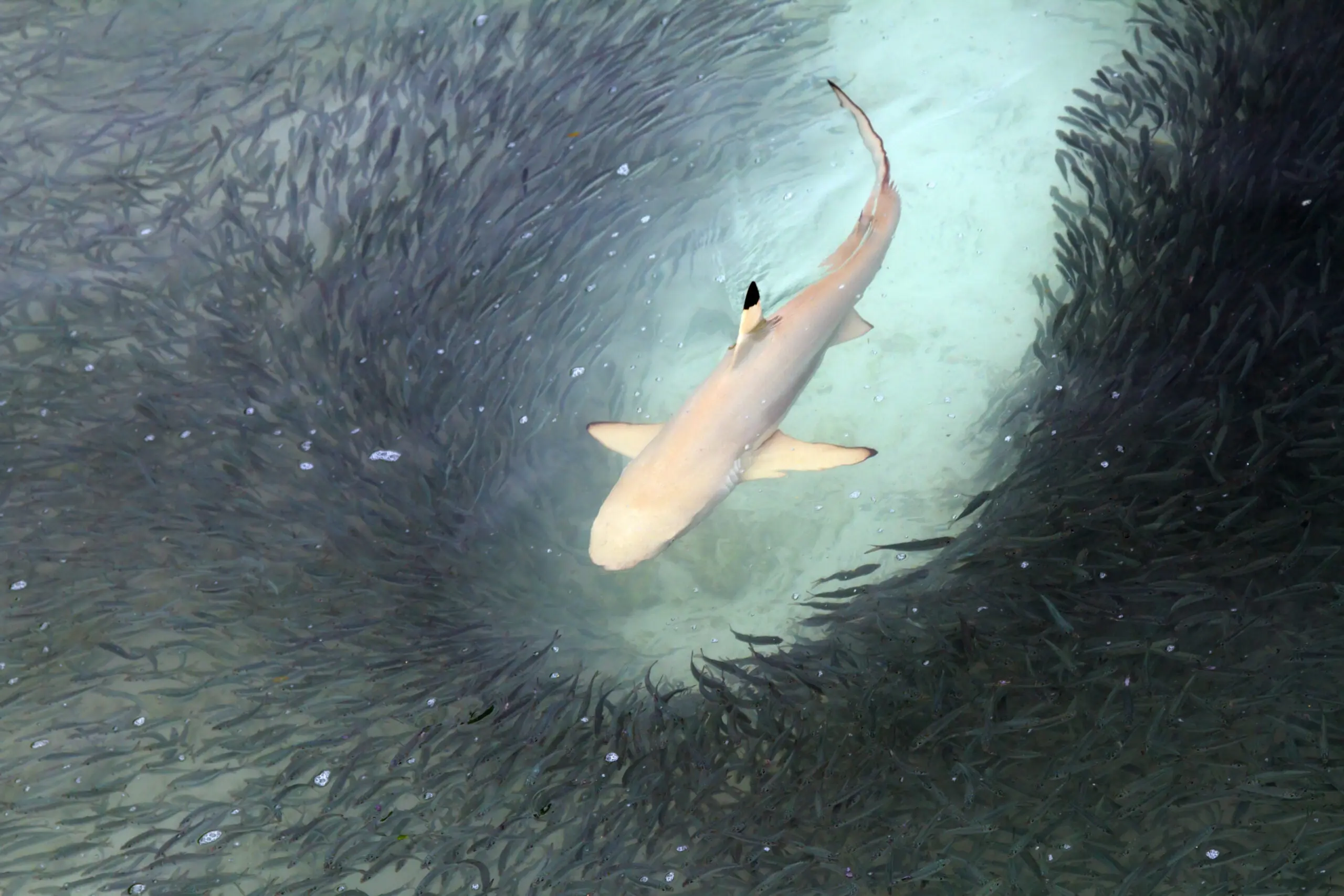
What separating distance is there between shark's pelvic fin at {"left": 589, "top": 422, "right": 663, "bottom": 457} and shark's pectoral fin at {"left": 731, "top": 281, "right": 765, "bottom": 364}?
1.36ft

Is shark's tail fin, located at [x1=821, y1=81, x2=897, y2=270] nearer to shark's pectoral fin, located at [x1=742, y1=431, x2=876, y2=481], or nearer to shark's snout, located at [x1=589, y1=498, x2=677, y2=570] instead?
shark's pectoral fin, located at [x1=742, y1=431, x2=876, y2=481]

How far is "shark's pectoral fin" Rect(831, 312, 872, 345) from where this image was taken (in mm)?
2525

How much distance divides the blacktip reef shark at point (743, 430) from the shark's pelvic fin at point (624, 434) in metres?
0.15

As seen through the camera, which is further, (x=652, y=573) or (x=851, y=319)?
(x=652, y=573)

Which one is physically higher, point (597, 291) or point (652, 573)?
point (597, 291)

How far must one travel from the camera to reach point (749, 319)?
7.29 ft

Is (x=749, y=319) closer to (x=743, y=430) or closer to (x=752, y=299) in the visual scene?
(x=752, y=299)

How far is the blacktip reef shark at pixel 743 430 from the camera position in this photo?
2338 millimetres

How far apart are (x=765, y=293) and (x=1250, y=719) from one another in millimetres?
2185

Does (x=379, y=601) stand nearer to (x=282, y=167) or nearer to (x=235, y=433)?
(x=235, y=433)

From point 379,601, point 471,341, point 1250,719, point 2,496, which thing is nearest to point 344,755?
point 379,601

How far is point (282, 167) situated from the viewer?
351 centimetres

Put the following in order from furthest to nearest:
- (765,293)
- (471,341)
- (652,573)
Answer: (765,293) < (471,341) < (652,573)

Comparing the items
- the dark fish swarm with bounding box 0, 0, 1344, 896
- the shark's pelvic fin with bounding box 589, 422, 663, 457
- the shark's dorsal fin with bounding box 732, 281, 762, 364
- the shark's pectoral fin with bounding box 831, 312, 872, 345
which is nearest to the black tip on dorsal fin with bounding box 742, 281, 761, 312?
the shark's dorsal fin with bounding box 732, 281, 762, 364
